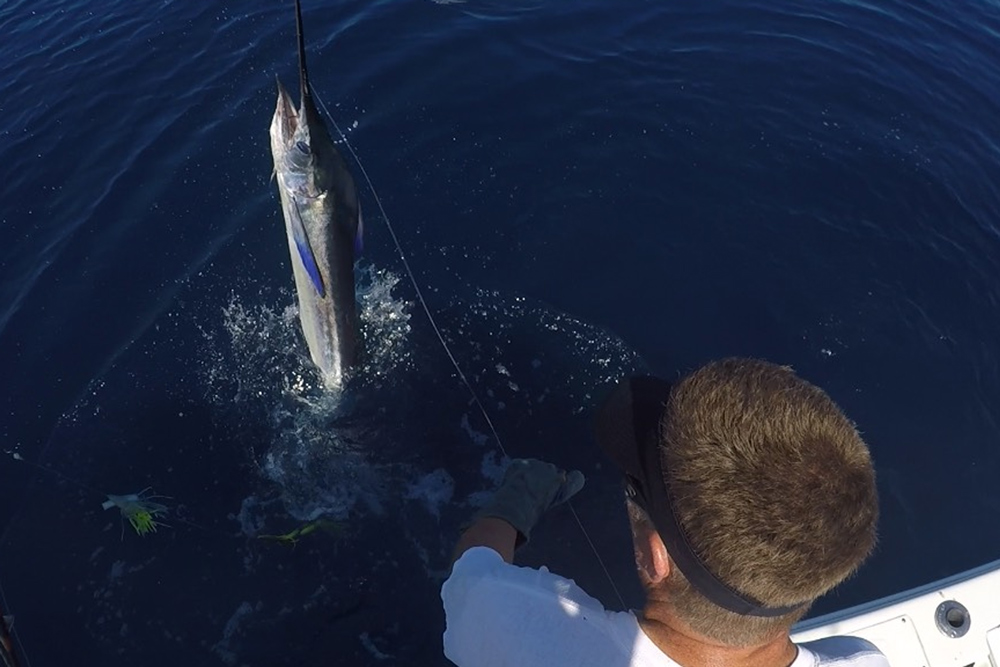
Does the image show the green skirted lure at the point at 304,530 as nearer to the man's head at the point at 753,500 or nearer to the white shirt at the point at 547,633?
the white shirt at the point at 547,633

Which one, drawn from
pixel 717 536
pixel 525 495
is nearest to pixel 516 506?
pixel 525 495

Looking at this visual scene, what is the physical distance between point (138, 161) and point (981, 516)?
35.2 feet

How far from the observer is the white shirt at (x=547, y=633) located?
232cm

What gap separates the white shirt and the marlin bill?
3248 mm

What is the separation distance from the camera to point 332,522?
625 centimetres

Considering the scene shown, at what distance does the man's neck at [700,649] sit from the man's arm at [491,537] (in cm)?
133

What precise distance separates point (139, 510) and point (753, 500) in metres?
5.79

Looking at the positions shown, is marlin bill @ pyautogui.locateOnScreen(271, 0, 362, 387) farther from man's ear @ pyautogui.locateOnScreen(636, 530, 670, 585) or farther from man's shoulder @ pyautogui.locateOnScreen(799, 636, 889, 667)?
man's shoulder @ pyautogui.locateOnScreen(799, 636, 889, 667)

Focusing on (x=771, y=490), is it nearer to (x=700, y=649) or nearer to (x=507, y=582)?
(x=700, y=649)

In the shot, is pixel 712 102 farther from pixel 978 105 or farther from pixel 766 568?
pixel 766 568

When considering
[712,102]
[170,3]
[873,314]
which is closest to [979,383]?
[873,314]

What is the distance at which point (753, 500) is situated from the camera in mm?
1935

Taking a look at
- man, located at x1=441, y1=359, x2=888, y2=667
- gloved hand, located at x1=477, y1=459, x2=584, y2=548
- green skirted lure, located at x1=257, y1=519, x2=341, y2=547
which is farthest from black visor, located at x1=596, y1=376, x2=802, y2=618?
green skirted lure, located at x1=257, y1=519, x2=341, y2=547

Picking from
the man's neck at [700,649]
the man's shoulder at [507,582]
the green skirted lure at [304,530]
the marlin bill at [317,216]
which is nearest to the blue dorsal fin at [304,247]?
the marlin bill at [317,216]
